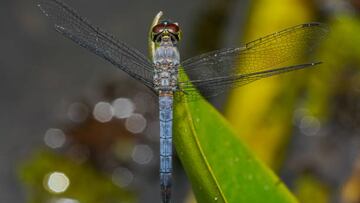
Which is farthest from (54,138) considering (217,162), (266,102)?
(217,162)

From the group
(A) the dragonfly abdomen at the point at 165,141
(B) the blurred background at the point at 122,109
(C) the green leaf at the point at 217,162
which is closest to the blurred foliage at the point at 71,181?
(B) the blurred background at the point at 122,109

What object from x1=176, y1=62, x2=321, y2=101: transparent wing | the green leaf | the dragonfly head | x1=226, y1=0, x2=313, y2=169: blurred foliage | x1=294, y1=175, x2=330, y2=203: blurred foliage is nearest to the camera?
the green leaf

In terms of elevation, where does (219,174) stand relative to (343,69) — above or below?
below

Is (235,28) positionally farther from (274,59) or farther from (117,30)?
(274,59)

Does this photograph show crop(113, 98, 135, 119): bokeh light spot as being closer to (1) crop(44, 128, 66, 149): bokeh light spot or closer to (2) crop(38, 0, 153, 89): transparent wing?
(1) crop(44, 128, 66, 149): bokeh light spot

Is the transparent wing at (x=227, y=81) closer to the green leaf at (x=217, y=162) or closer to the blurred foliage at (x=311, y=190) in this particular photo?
the green leaf at (x=217, y=162)

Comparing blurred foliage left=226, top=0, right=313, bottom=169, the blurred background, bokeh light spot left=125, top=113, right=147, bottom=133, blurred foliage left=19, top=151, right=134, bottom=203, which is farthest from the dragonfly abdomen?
bokeh light spot left=125, top=113, right=147, bottom=133

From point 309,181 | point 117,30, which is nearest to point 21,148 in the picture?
point 117,30
